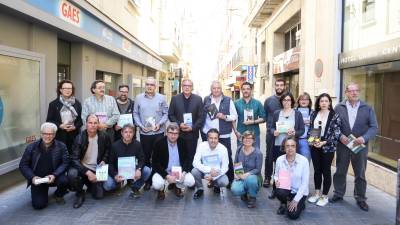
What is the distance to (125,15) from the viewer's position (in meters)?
14.1

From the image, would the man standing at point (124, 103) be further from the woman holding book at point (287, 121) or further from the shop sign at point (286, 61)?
the shop sign at point (286, 61)

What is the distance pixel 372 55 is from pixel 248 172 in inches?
142

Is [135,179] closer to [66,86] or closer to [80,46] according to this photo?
[66,86]

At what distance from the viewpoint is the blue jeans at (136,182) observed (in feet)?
19.7

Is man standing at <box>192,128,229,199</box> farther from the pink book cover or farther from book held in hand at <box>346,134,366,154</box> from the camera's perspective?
book held in hand at <box>346,134,366,154</box>

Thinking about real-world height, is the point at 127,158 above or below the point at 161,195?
above

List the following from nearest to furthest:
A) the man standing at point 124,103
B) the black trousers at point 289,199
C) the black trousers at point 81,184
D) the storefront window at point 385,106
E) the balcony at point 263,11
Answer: the black trousers at point 289,199, the black trousers at point 81,184, the storefront window at point 385,106, the man standing at point 124,103, the balcony at point 263,11

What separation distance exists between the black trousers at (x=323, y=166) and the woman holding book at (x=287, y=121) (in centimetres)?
40

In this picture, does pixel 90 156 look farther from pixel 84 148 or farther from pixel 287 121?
pixel 287 121

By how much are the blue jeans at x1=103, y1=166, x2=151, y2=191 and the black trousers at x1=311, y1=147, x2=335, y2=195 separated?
2.65 metres

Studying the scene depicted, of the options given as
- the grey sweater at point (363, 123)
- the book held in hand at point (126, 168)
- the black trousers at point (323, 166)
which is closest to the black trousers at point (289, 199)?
the black trousers at point (323, 166)

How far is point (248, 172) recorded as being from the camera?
600 centimetres

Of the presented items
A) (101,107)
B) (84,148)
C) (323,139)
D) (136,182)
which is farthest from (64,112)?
(323,139)

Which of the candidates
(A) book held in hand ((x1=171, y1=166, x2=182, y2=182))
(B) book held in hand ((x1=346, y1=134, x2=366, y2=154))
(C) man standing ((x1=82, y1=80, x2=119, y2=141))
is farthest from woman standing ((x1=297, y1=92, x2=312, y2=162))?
(C) man standing ((x1=82, y1=80, x2=119, y2=141))
